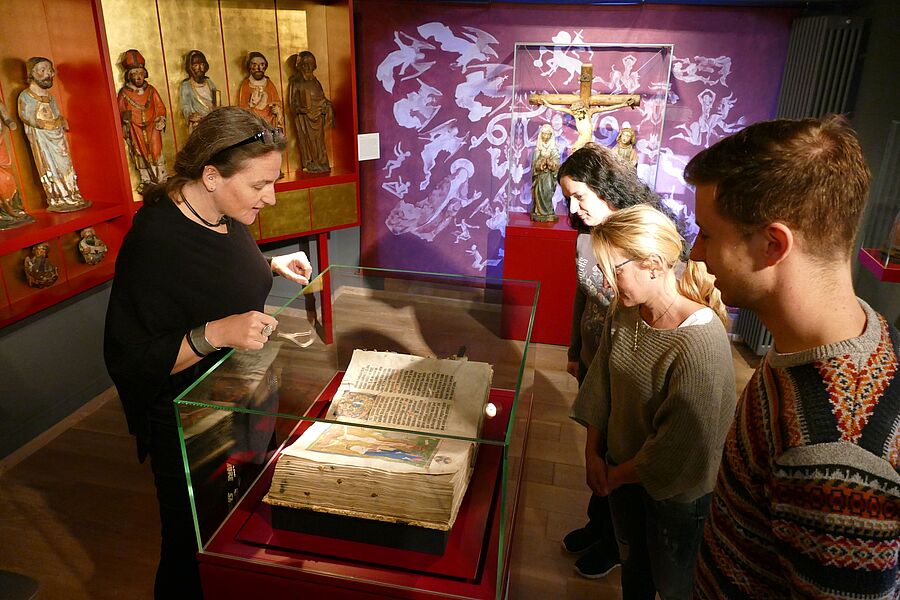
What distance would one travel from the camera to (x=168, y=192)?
5.65ft

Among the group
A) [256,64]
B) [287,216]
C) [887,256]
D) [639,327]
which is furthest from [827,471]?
[256,64]

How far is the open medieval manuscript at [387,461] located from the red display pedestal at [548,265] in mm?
3061

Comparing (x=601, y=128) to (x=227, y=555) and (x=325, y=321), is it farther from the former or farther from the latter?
(x=227, y=555)

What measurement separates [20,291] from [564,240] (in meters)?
3.19

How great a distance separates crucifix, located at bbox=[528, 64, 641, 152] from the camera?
14.3ft

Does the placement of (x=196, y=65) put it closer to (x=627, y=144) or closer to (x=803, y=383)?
(x=627, y=144)

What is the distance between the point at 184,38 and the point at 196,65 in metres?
0.24

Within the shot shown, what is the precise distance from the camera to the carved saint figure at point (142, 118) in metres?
3.61

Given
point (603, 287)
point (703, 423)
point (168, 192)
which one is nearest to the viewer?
point (703, 423)

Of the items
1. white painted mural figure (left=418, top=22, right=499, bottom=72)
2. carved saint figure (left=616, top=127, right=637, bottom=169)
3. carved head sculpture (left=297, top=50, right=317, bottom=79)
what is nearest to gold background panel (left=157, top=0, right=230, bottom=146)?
carved head sculpture (left=297, top=50, right=317, bottom=79)

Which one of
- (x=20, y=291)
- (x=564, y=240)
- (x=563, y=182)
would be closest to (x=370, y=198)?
(x=564, y=240)

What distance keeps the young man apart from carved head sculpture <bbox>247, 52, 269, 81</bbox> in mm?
3881

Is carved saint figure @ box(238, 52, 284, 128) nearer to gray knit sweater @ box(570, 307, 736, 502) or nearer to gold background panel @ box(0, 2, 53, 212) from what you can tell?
gold background panel @ box(0, 2, 53, 212)

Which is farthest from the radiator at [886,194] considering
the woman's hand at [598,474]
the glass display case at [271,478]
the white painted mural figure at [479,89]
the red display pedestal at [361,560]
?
the white painted mural figure at [479,89]
